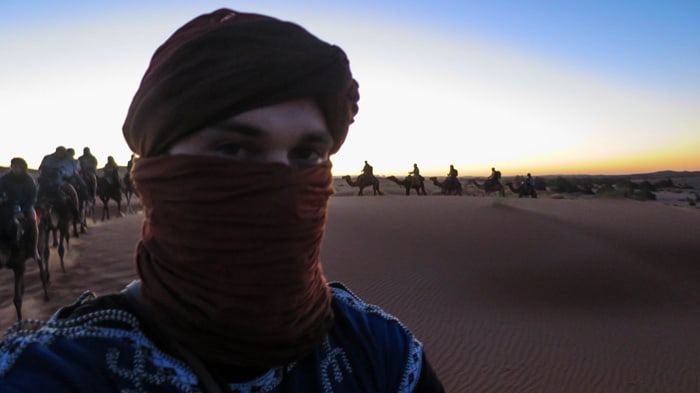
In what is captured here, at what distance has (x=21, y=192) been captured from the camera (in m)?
6.77

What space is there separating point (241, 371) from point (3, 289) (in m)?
10.4

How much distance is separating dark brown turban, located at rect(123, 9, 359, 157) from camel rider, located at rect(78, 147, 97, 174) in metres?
15.8

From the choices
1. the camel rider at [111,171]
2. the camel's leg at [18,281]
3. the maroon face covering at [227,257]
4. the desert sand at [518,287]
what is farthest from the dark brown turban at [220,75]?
the camel rider at [111,171]

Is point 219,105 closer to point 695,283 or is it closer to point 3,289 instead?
point 3,289

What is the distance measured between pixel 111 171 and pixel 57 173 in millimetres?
8939

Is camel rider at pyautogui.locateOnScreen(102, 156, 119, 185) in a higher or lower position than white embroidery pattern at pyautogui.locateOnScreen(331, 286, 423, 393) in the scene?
higher

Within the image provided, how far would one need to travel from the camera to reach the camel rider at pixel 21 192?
6641mm

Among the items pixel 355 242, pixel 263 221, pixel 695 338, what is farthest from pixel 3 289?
pixel 695 338

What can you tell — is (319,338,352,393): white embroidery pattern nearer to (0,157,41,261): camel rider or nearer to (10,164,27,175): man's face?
(0,157,41,261): camel rider

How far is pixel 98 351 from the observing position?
3.70ft

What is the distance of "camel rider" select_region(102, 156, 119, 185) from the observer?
18.7 metres

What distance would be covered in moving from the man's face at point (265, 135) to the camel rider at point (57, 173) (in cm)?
1036

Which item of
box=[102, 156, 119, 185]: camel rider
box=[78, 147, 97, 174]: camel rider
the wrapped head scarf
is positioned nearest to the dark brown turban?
the wrapped head scarf

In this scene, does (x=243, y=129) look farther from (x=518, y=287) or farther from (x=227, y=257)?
(x=518, y=287)
